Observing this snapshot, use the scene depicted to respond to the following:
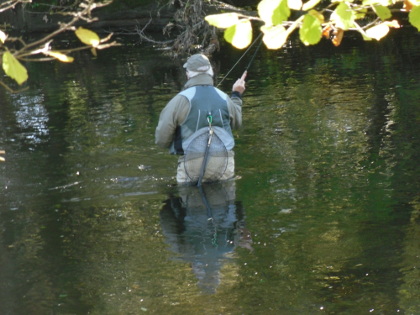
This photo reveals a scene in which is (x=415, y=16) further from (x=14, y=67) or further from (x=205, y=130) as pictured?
(x=205, y=130)

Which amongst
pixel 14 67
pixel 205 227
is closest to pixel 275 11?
pixel 14 67

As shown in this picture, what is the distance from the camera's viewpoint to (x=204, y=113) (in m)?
8.16

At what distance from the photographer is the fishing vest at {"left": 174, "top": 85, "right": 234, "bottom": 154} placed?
321 inches

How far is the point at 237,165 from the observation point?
973cm

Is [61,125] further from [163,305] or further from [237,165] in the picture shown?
[163,305]

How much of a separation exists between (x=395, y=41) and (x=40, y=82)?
29.6 feet

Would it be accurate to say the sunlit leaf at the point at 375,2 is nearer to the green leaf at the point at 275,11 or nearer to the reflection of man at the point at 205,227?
the green leaf at the point at 275,11

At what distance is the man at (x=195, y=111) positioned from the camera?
321 inches

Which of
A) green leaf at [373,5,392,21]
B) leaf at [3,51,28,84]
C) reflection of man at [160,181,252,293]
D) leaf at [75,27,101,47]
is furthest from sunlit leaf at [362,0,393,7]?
reflection of man at [160,181,252,293]

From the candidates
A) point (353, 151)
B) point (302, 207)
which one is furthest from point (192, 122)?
point (353, 151)

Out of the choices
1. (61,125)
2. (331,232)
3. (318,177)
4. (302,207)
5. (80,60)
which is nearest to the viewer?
(331,232)

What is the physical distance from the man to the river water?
0.64m

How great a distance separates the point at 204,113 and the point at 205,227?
4.05ft

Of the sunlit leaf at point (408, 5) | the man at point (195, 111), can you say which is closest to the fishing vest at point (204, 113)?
the man at point (195, 111)
